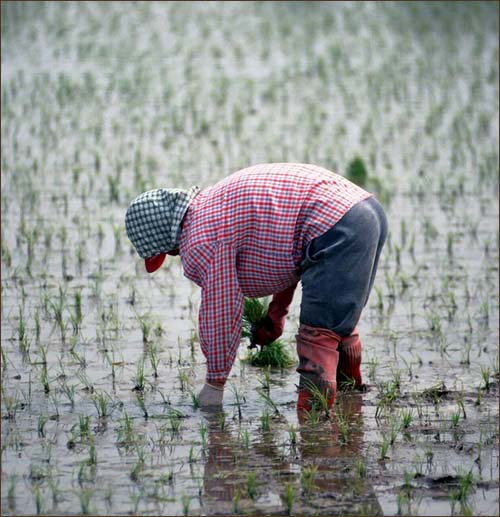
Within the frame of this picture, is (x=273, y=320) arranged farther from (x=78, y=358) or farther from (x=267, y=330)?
(x=78, y=358)

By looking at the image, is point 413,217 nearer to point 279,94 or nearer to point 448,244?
point 448,244

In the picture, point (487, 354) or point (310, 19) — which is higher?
point (310, 19)

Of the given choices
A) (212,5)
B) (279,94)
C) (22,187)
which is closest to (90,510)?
(22,187)

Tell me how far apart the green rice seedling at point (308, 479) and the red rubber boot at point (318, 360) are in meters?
0.58

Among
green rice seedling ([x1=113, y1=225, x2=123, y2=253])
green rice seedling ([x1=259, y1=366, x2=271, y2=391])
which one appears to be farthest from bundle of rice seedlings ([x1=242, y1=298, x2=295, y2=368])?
green rice seedling ([x1=113, y1=225, x2=123, y2=253])

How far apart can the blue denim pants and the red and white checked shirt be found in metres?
0.04

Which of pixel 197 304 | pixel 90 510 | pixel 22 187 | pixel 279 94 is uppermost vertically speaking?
pixel 279 94

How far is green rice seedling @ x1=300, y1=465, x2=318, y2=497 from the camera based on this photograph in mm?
3789

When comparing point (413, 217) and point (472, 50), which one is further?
point (472, 50)

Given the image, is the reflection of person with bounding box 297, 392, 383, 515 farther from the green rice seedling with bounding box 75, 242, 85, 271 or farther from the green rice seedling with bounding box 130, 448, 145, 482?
the green rice seedling with bounding box 75, 242, 85, 271

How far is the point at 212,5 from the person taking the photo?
18828 millimetres

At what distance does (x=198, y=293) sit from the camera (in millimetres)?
6406

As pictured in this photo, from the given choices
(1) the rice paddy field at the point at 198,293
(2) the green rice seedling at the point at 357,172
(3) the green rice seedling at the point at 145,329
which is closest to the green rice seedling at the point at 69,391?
(1) the rice paddy field at the point at 198,293

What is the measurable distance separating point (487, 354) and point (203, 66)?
29.9 feet
